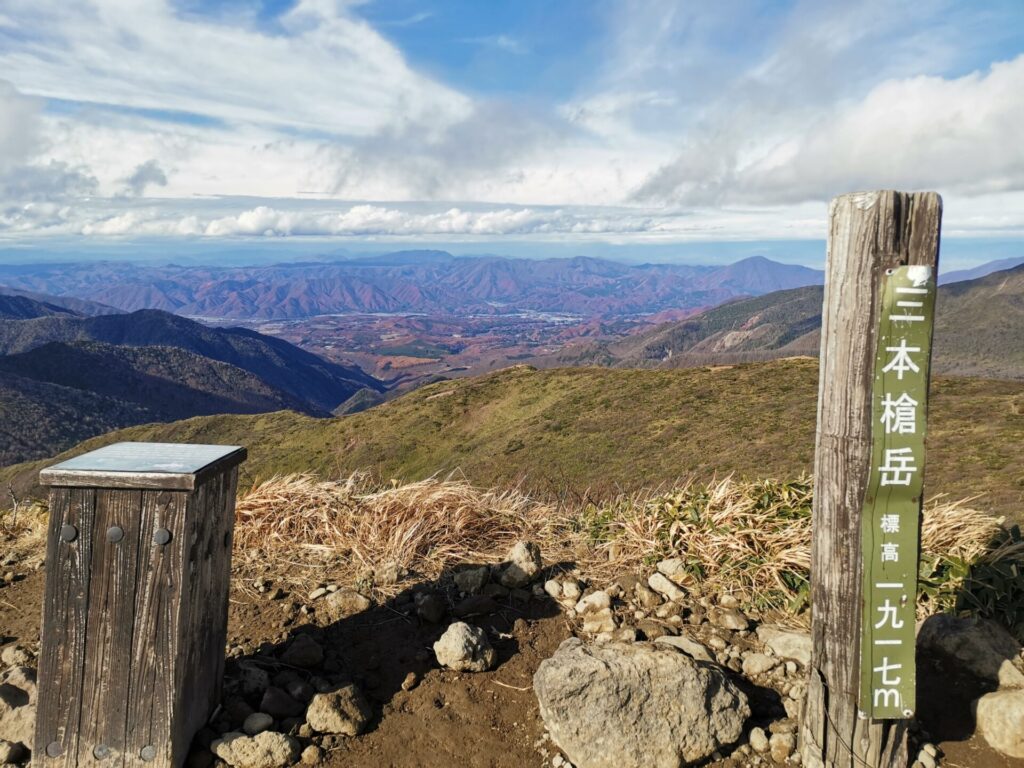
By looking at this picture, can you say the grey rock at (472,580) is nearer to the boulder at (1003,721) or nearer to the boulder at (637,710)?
the boulder at (637,710)

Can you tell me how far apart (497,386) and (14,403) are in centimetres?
9620

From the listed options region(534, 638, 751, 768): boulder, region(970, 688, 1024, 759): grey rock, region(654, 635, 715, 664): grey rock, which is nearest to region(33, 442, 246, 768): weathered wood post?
region(534, 638, 751, 768): boulder

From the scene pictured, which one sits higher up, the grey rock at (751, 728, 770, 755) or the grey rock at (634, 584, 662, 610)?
the grey rock at (634, 584, 662, 610)

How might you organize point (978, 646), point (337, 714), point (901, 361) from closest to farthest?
point (901, 361), point (337, 714), point (978, 646)

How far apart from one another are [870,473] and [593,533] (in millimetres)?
3238

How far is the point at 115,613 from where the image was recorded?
3289 mm

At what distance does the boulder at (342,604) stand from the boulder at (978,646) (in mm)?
3598

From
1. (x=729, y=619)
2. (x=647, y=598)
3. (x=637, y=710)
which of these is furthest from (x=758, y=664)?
(x=637, y=710)

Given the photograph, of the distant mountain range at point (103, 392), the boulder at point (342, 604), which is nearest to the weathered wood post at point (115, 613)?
the boulder at point (342, 604)

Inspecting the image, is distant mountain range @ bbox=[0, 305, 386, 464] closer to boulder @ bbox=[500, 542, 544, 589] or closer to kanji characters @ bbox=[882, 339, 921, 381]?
boulder @ bbox=[500, 542, 544, 589]

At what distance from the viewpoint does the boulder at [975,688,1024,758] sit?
11.5ft

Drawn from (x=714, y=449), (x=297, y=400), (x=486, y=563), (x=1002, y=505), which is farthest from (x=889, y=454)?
(x=297, y=400)

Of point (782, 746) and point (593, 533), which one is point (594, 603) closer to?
point (593, 533)

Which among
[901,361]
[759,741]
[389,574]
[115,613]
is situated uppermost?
[901,361]
